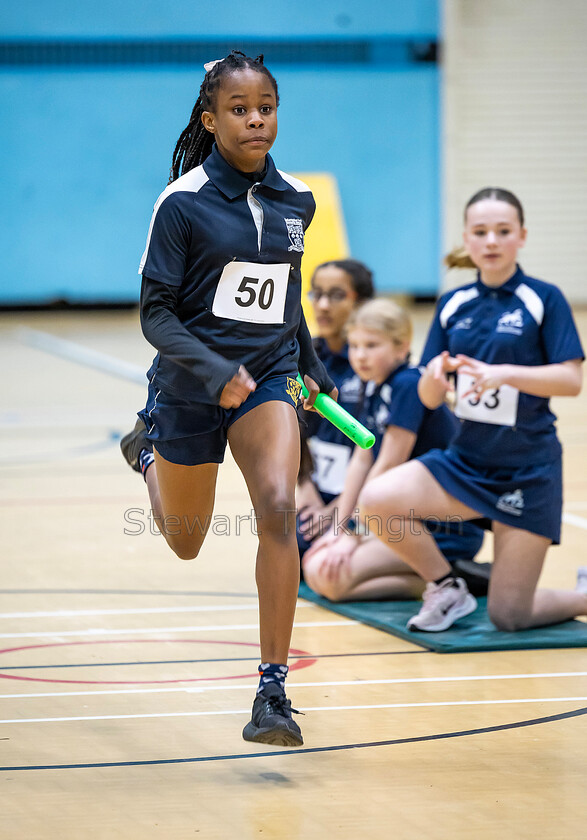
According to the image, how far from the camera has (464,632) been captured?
11.0ft

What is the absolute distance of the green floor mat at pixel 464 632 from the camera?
3.21m

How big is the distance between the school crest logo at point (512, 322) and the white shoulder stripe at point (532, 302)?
0.03m

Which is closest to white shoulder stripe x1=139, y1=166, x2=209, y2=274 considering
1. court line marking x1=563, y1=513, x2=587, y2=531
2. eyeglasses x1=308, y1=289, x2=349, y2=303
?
eyeglasses x1=308, y1=289, x2=349, y2=303

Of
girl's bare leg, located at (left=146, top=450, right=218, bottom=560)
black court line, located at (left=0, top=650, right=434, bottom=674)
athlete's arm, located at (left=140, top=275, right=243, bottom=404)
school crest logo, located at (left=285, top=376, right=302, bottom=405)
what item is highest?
athlete's arm, located at (left=140, top=275, right=243, bottom=404)

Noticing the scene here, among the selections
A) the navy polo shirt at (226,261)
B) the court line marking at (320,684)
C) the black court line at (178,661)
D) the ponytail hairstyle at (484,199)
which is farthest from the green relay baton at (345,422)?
the ponytail hairstyle at (484,199)

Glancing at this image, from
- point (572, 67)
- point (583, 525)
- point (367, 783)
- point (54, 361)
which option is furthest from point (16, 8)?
point (367, 783)

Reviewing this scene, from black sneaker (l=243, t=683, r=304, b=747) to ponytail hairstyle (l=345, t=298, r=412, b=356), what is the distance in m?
1.67

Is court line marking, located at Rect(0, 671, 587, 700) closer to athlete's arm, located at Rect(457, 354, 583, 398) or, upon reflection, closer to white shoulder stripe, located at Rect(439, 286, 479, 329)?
athlete's arm, located at Rect(457, 354, 583, 398)

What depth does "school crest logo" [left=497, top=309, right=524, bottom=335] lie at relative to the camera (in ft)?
11.2

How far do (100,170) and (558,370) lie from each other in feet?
40.8

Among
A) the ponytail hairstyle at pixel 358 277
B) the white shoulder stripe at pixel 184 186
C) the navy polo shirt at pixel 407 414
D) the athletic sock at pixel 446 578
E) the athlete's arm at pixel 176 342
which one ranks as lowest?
the athletic sock at pixel 446 578

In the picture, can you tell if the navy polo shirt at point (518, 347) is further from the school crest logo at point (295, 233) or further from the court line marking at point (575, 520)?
the court line marking at point (575, 520)

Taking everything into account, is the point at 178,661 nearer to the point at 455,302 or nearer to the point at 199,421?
the point at 199,421

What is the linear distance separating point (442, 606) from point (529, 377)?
0.74 meters
